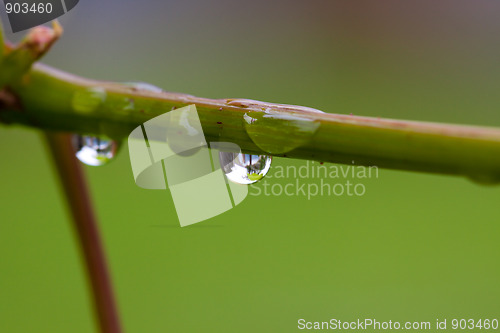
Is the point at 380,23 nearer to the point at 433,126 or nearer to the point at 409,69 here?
the point at 409,69

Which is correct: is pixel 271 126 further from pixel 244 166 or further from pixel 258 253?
pixel 258 253

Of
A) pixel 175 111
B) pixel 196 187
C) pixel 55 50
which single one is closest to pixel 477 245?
pixel 196 187

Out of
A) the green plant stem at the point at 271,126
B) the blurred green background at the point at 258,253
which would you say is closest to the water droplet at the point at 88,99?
the green plant stem at the point at 271,126

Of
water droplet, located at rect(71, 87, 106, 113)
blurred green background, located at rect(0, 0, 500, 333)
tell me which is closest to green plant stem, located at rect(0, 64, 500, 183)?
water droplet, located at rect(71, 87, 106, 113)

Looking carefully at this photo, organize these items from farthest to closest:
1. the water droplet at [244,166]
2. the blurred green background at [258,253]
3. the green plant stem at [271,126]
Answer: the blurred green background at [258,253] < the water droplet at [244,166] < the green plant stem at [271,126]

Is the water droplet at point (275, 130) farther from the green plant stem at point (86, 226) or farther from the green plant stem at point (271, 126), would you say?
the green plant stem at point (86, 226)

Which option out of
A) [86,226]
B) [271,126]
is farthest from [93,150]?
[271,126]
